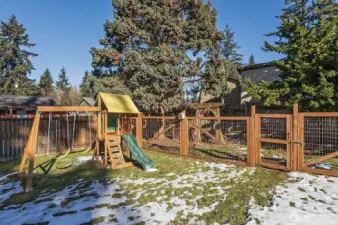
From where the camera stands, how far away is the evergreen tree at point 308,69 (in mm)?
7980

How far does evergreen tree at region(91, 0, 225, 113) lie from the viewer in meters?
12.1

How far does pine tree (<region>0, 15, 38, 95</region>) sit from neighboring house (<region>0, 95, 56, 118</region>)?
9.41m

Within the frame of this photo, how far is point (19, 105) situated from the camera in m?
18.6

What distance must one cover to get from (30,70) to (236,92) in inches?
1130

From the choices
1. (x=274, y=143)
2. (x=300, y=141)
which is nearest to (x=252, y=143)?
(x=300, y=141)

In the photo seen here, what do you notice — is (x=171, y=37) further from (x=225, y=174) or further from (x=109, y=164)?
(x=225, y=174)

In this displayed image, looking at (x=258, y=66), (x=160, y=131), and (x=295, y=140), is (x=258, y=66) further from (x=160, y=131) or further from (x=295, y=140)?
(x=295, y=140)

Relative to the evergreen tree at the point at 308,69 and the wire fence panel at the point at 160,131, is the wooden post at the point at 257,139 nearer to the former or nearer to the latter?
the evergreen tree at the point at 308,69

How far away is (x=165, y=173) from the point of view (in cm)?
589

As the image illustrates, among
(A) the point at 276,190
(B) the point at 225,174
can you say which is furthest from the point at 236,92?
Answer: (A) the point at 276,190

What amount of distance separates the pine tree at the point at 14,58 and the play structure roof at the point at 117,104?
87.6 ft

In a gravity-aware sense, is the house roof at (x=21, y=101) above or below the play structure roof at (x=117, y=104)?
above

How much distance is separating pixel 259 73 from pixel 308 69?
705 cm

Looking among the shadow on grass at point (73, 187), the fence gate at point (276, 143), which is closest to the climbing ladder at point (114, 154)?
the shadow on grass at point (73, 187)
